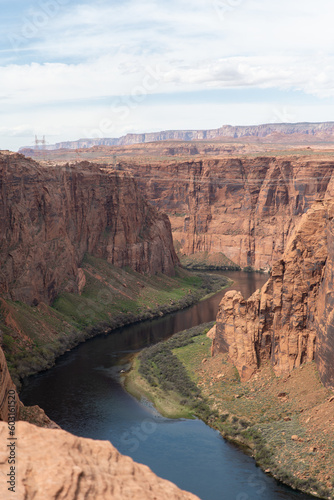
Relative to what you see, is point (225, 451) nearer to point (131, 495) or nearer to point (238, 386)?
point (238, 386)

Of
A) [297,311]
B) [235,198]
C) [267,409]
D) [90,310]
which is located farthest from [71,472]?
[235,198]

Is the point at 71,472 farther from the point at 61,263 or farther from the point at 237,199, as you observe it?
the point at 237,199

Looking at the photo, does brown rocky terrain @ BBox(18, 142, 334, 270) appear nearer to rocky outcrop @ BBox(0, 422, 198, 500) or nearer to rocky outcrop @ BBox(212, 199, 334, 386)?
rocky outcrop @ BBox(212, 199, 334, 386)

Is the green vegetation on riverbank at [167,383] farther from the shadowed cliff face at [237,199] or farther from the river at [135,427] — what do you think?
the shadowed cliff face at [237,199]

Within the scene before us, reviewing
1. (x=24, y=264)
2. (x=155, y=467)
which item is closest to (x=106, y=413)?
(x=155, y=467)

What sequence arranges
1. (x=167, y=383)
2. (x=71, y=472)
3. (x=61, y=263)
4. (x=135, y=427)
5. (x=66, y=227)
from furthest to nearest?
(x=66, y=227), (x=61, y=263), (x=167, y=383), (x=135, y=427), (x=71, y=472)

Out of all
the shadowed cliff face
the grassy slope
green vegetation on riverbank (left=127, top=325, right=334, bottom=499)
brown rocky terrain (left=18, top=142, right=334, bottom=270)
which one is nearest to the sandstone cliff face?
green vegetation on riverbank (left=127, top=325, right=334, bottom=499)
